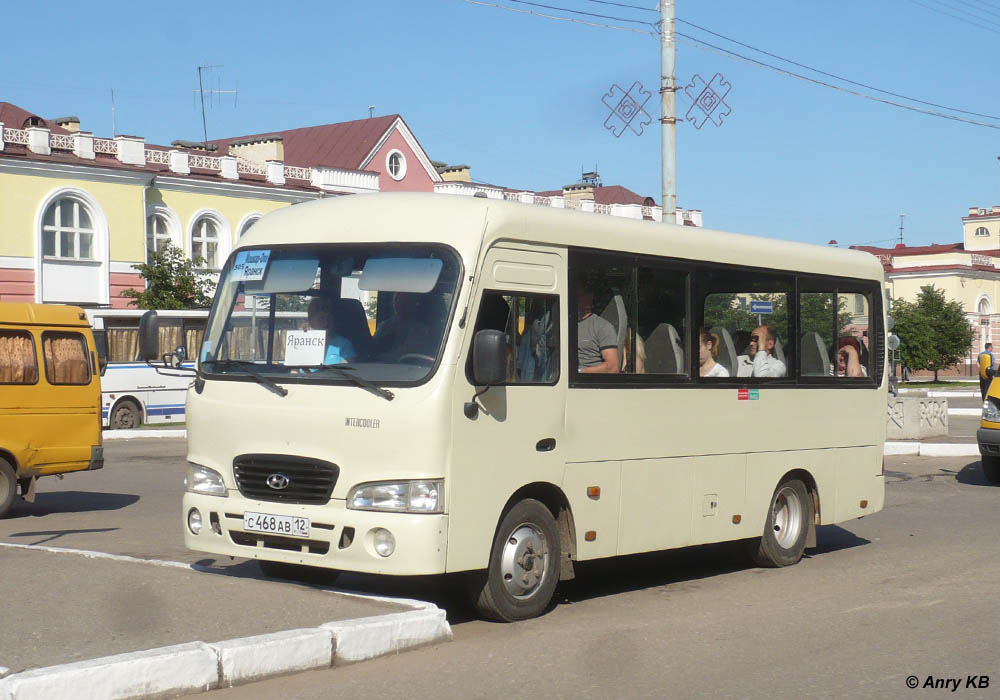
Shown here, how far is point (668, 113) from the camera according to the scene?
19.6 m

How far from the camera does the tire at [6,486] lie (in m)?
14.0

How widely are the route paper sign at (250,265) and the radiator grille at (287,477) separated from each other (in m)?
1.33

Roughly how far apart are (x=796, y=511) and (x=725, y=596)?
2018 millimetres

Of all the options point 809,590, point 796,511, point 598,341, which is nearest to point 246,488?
point 598,341

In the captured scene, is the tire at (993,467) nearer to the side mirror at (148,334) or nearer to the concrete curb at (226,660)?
the concrete curb at (226,660)

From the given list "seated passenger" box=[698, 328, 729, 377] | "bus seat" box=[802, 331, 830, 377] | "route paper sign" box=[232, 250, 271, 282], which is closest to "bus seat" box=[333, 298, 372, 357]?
"route paper sign" box=[232, 250, 271, 282]

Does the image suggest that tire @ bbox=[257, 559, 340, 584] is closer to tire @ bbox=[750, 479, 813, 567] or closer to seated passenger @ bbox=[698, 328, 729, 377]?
seated passenger @ bbox=[698, 328, 729, 377]

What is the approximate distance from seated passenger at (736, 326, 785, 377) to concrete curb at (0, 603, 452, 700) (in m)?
4.13

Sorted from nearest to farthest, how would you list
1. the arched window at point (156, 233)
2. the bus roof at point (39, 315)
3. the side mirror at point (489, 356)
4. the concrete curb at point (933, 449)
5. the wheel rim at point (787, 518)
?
1. the side mirror at point (489, 356)
2. the wheel rim at point (787, 518)
3. the bus roof at point (39, 315)
4. the concrete curb at point (933, 449)
5. the arched window at point (156, 233)

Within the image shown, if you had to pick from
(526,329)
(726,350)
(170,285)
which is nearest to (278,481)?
(526,329)

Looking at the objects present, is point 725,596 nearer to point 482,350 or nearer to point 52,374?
point 482,350

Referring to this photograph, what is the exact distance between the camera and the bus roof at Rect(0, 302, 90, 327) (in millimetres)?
14781

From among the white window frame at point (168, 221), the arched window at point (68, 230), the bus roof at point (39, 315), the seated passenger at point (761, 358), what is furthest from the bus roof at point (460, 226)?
the white window frame at point (168, 221)

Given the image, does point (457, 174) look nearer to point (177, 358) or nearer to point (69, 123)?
point (69, 123)
